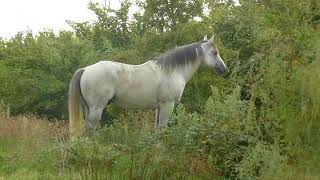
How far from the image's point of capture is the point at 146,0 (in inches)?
522

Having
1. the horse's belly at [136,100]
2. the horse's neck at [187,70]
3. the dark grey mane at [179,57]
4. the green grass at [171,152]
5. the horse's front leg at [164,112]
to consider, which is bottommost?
the green grass at [171,152]

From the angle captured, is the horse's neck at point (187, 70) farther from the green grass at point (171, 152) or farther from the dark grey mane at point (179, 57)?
the green grass at point (171, 152)

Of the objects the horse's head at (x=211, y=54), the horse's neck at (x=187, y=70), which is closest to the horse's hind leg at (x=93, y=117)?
the horse's neck at (x=187, y=70)

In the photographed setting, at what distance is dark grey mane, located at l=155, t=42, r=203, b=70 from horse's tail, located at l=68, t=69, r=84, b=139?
1.38 meters

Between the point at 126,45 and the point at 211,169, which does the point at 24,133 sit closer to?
the point at 211,169

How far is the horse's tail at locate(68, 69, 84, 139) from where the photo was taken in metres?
7.67

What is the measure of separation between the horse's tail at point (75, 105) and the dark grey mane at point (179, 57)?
1.38 meters

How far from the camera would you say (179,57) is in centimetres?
840

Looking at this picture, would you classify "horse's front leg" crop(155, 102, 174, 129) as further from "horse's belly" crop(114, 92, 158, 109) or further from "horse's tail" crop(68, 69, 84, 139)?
"horse's tail" crop(68, 69, 84, 139)

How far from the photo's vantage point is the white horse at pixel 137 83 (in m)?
7.91

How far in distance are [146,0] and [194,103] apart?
12.3 feet

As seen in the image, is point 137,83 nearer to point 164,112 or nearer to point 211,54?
point 164,112

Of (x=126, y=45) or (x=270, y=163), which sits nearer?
(x=270, y=163)

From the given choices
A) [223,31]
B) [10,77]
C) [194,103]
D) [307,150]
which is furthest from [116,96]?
[10,77]
